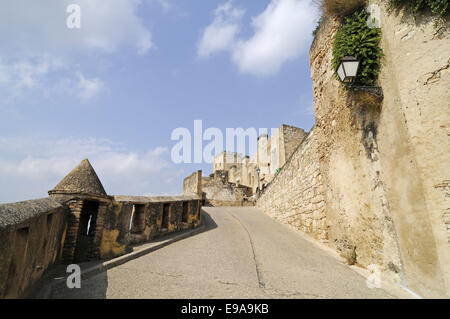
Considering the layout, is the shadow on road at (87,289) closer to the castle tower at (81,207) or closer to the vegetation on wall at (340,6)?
the castle tower at (81,207)

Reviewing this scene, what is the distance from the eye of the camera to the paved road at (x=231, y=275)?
11.0 ft

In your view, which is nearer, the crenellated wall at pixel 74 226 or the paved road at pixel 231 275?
the crenellated wall at pixel 74 226

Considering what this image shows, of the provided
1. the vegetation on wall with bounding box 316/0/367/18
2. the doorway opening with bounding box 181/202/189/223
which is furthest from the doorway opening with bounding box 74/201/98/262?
the vegetation on wall with bounding box 316/0/367/18

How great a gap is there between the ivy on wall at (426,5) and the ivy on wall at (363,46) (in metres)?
0.50

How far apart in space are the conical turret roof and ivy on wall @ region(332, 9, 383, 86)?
5.56 meters

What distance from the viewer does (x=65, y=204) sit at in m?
4.44

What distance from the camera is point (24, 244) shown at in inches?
104

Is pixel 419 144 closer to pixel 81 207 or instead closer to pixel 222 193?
pixel 81 207

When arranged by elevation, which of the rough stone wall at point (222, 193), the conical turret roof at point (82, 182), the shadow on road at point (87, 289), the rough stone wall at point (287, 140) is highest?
the rough stone wall at point (287, 140)

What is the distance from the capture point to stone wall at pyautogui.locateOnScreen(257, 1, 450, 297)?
3.34 metres

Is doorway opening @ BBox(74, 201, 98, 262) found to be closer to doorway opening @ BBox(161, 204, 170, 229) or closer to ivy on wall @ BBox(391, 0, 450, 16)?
doorway opening @ BBox(161, 204, 170, 229)

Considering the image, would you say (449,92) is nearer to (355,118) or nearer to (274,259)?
A: (355,118)

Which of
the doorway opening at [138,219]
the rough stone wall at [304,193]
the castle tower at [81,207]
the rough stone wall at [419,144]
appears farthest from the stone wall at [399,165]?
the castle tower at [81,207]

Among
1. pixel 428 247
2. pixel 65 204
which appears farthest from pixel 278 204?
pixel 65 204
